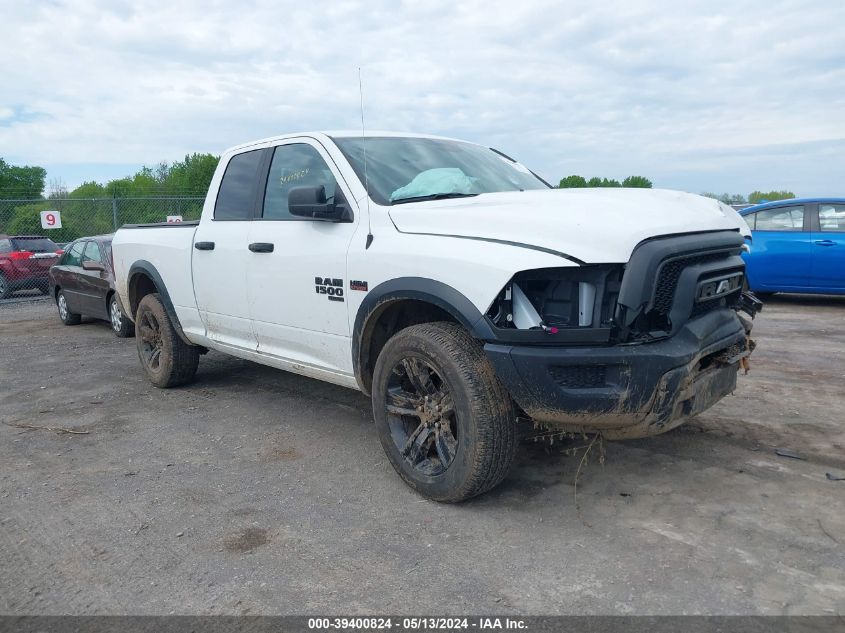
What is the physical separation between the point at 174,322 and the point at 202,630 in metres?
3.80

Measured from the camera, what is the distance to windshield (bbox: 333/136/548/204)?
4.30 meters

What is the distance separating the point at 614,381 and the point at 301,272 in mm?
2172

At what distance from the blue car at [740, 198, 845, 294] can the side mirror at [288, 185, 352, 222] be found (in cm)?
773

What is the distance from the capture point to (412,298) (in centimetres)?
380

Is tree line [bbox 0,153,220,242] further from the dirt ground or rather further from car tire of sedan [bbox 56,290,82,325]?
the dirt ground

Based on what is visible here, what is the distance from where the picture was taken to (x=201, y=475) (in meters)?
4.42

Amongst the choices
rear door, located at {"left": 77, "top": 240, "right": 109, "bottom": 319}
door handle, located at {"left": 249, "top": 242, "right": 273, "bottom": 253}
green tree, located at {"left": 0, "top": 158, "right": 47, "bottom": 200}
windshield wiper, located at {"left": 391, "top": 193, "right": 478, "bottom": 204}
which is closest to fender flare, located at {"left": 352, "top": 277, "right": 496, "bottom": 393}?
windshield wiper, located at {"left": 391, "top": 193, "right": 478, "bottom": 204}

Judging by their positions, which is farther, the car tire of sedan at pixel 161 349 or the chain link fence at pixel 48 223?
the chain link fence at pixel 48 223

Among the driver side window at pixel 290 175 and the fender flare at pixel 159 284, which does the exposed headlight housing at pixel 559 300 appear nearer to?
the driver side window at pixel 290 175

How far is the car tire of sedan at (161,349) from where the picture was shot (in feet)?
20.8

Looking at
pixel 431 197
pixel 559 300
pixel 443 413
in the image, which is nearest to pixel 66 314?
pixel 431 197

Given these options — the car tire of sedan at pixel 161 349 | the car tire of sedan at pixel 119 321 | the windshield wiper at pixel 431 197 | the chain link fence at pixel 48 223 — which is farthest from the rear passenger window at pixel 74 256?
the windshield wiper at pixel 431 197

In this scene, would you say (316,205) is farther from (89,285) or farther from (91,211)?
(91,211)

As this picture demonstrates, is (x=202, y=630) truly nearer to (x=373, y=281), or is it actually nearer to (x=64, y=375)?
(x=373, y=281)
